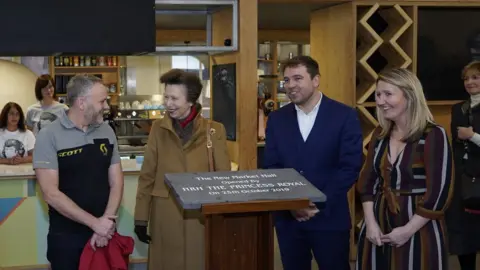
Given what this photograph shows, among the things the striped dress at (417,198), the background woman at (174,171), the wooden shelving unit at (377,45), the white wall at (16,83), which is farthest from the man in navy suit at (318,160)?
the white wall at (16,83)

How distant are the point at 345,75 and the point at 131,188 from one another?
182 cm

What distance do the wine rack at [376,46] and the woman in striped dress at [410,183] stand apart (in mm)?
2042

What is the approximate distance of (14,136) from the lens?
17.2 ft

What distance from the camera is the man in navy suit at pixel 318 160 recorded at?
3.14 metres

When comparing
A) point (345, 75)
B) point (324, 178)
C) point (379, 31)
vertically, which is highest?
point (379, 31)

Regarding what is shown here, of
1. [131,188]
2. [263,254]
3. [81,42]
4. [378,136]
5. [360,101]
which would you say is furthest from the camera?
[360,101]

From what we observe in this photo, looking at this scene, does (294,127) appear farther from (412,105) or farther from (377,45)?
(377,45)

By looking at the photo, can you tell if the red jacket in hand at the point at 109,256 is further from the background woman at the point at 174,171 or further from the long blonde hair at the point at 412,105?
the long blonde hair at the point at 412,105

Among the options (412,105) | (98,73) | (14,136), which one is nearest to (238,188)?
(412,105)

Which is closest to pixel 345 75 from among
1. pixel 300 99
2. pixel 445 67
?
pixel 445 67

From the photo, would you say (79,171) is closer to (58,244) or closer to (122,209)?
(58,244)

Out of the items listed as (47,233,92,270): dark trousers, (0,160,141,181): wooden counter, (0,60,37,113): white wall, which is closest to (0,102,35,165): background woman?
(0,160,141,181): wooden counter

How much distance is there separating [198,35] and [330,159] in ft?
19.5

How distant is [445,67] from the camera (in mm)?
5008
